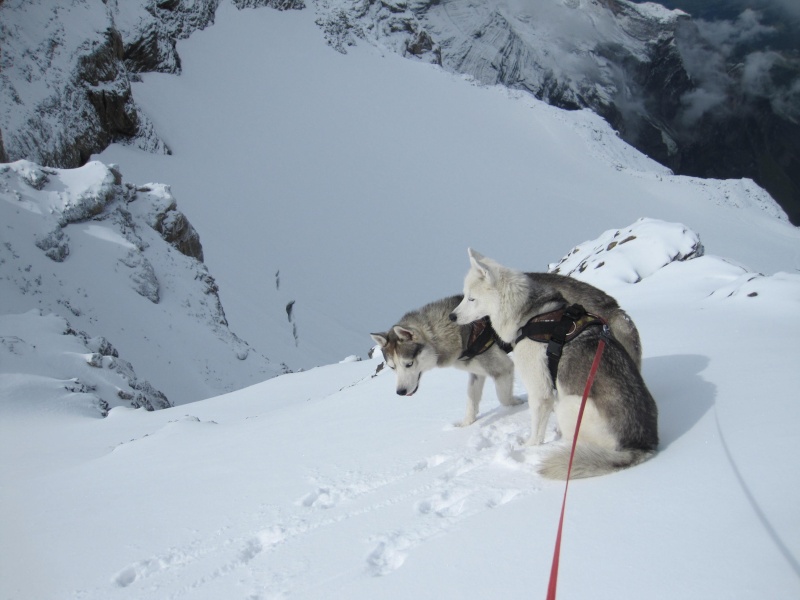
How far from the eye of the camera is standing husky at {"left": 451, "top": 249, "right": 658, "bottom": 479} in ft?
10.1

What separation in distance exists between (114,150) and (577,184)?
20810mm

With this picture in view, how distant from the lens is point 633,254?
9.68 m

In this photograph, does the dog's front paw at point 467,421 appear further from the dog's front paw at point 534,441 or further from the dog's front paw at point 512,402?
the dog's front paw at point 534,441

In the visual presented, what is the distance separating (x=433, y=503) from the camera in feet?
10.4

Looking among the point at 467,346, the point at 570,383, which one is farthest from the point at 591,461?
the point at 467,346

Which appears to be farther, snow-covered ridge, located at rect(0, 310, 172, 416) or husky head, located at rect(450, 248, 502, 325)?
snow-covered ridge, located at rect(0, 310, 172, 416)

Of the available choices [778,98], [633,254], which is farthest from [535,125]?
[778,98]

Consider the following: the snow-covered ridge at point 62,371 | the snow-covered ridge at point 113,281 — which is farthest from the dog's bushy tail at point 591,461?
the snow-covered ridge at point 113,281

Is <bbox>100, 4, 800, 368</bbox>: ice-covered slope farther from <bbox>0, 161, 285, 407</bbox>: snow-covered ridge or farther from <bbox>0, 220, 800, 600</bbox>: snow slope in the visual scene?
<bbox>0, 220, 800, 600</bbox>: snow slope

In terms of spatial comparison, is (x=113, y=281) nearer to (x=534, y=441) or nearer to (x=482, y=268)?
(x=482, y=268)

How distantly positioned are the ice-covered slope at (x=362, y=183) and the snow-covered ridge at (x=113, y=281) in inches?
97.0

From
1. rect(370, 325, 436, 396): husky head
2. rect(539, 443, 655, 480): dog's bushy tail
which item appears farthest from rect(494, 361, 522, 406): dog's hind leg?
rect(539, 443, 655, 480): dog's bushy tail

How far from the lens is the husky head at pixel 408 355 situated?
4.63m

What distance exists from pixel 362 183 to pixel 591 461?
23.0 metres
